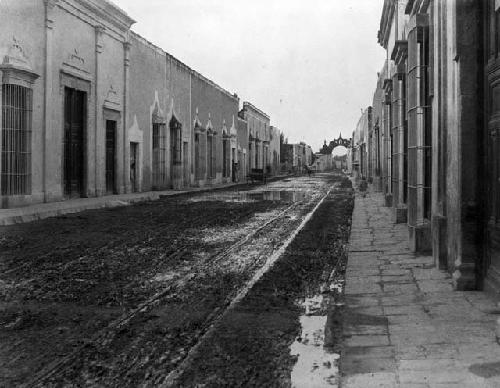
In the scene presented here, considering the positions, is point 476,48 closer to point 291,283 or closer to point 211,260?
point 291,283

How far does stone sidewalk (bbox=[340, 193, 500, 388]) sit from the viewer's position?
3.01m

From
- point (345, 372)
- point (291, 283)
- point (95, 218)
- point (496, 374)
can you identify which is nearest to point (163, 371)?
point (345, 372)

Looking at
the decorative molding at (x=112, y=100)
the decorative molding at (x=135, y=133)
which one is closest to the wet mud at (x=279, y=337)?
the decorative molding at (x=112, y=100)

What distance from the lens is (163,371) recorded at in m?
3.13

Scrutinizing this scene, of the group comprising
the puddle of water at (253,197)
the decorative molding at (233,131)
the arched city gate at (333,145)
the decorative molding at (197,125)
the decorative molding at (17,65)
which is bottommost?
the puddle of water at (253,197)

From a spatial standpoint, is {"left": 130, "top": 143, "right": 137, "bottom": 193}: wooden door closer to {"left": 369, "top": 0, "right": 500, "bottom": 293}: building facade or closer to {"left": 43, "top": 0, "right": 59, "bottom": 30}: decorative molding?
{"left": 43, "top": 0, "right": 59, "bottom": 30}: decorative molding

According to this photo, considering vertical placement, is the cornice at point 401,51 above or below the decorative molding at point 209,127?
below

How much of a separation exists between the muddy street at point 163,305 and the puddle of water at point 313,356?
15 millimetres

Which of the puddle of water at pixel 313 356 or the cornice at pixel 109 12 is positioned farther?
the cornice at pixel 109 12

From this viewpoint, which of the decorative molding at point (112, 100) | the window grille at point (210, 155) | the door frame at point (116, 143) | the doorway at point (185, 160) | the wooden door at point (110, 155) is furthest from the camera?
the window grille at point (210, 155)

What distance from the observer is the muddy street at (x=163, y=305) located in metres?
3.18

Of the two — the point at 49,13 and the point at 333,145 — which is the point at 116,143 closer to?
the point at 49,13

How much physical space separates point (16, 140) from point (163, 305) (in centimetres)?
1153

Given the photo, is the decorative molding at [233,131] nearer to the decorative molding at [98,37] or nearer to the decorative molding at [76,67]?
the decorative molding at [98,37]
